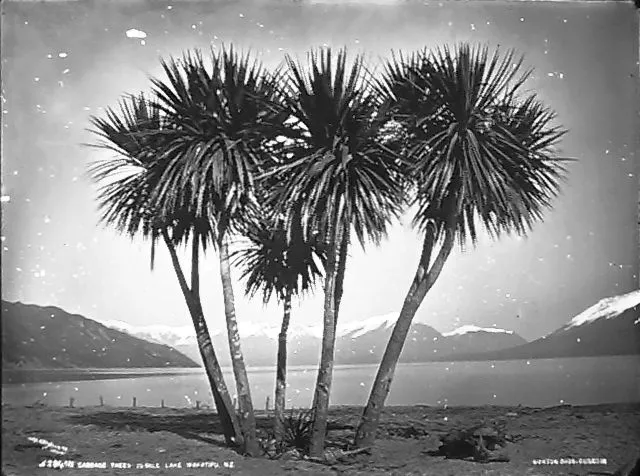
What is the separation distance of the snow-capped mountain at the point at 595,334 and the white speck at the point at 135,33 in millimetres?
2177

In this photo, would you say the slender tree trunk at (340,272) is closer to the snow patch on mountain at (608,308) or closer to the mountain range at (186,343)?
the mountain range at (186,343)

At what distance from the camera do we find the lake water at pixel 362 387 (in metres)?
3.12

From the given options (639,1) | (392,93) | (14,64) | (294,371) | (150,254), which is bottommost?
(294,371)

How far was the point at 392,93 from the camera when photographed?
10.2ft

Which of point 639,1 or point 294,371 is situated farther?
point 639,1

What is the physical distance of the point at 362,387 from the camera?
10.3 feet

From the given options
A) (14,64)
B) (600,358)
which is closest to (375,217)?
(600,358)

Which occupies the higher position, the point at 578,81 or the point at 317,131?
the point at 578,81

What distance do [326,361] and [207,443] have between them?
0.63 m

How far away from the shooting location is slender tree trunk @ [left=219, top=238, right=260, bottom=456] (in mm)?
3123

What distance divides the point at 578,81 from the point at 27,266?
2622 mm

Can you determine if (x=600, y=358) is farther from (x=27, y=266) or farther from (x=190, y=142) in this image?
(x=27, y=266)

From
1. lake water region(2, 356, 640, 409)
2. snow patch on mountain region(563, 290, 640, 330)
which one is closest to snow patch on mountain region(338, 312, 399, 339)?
lake water region(2, 356, 640, 409)

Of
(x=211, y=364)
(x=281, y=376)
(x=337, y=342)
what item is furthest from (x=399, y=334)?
(x=211, y=364)
